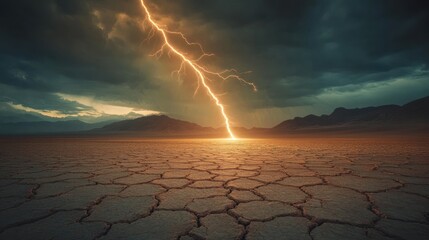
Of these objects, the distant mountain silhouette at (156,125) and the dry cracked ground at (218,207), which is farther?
the distant mountain silhouette at (156,125)

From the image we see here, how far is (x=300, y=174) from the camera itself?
2469 mm

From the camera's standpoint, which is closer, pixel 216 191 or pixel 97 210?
pixel 97 210

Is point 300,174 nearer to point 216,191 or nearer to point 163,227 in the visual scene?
point 216,191

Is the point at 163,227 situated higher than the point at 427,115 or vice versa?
the point at 427,115

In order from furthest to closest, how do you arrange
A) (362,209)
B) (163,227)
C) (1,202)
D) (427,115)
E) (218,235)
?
(427,115), (1,202), (362,209), (163,227), (218,235)

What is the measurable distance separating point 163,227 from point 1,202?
3.93 ft

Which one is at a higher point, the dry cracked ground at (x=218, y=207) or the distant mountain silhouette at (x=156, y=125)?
the distant mountain silhouette at (x=156, y=125)

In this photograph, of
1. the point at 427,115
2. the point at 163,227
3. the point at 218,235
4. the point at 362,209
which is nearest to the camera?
the point at 218,235

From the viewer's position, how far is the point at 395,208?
1409 mm

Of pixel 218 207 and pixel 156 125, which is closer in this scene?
pixel 218 207

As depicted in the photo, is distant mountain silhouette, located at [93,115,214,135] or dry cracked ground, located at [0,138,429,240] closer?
dry cracked ground, located at [0,138,429,240]

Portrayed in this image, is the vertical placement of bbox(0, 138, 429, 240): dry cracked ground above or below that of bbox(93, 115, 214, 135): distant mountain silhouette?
below

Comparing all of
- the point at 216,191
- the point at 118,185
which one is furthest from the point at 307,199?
the point at 118,185

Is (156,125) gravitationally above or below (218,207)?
above
